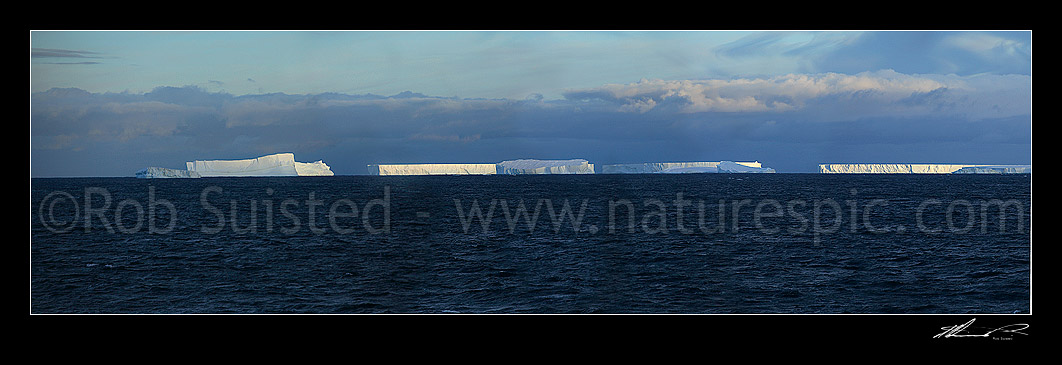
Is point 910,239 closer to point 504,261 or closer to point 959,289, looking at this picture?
point 959,289

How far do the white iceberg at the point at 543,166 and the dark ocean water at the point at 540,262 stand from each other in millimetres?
127829

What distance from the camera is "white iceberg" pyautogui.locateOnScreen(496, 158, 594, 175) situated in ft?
613

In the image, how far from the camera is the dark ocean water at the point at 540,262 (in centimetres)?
2247

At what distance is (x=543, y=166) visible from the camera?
7382 inches

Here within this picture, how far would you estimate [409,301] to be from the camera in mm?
22328

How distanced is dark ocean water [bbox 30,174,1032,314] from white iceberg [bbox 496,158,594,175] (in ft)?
419
